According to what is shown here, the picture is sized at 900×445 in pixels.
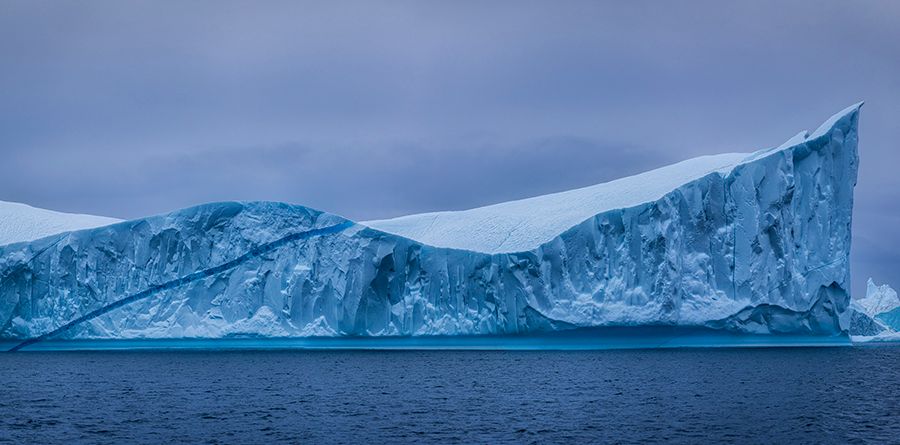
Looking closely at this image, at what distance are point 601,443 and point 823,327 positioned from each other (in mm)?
20515

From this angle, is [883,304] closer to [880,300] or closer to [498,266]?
[880,300]

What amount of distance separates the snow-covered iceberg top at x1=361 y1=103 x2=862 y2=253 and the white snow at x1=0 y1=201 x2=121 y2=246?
38.6 ft

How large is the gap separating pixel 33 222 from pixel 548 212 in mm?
20088

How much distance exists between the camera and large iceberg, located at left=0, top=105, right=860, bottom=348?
29797 millimetres

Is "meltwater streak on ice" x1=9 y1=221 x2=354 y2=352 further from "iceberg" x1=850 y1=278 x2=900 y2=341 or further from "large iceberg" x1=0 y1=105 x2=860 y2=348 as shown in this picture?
"iceberg" x1=850 y1=278 x2=900 y2=341

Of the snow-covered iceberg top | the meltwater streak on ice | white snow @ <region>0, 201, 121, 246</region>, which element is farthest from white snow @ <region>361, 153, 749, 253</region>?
white snow @ <region>0, 201, 121, 246</region>

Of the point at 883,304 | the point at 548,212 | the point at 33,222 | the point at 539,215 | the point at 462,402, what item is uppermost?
the point at 33,222

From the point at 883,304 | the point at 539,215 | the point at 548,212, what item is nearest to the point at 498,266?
the point at 539,215

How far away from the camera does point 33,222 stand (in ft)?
117

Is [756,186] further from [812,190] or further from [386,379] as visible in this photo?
[386,379]

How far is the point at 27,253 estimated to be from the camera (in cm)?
3300

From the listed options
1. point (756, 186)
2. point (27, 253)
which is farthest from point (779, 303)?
point (27, 253)

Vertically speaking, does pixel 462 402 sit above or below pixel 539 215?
below

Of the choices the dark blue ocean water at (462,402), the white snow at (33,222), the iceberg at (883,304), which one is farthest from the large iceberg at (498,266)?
the iceberg at (883,304)
